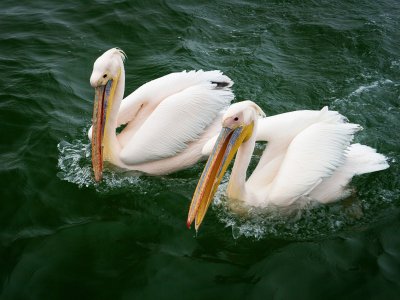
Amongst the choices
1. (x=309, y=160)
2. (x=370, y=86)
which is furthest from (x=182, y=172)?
(x=370, y=86)

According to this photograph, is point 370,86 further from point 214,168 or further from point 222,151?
point 214,168

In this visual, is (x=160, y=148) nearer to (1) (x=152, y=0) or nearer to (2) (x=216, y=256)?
(2) (x=216, y=256)

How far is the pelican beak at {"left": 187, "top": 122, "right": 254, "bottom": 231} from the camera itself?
3.90m

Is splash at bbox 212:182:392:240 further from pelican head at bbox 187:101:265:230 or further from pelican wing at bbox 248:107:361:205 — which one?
pelican head at bbox 187:101:265:230

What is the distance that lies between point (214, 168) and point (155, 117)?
1062 millimetres

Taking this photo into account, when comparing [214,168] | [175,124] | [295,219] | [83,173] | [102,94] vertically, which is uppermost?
[102,94]

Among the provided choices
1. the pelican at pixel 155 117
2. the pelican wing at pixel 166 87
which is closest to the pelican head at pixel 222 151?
the pelican at pixel 155 117

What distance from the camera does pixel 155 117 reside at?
473 cm

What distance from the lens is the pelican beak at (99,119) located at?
4.59 m

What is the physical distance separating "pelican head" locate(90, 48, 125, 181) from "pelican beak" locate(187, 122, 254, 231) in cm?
119

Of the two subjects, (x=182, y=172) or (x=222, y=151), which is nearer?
(x=222, y=151)

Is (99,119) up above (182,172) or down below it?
above

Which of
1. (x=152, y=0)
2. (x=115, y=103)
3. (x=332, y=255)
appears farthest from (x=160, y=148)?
(x=152, y=0)

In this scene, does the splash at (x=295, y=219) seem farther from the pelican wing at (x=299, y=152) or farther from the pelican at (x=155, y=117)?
the pelican at (x=155, y=117)
